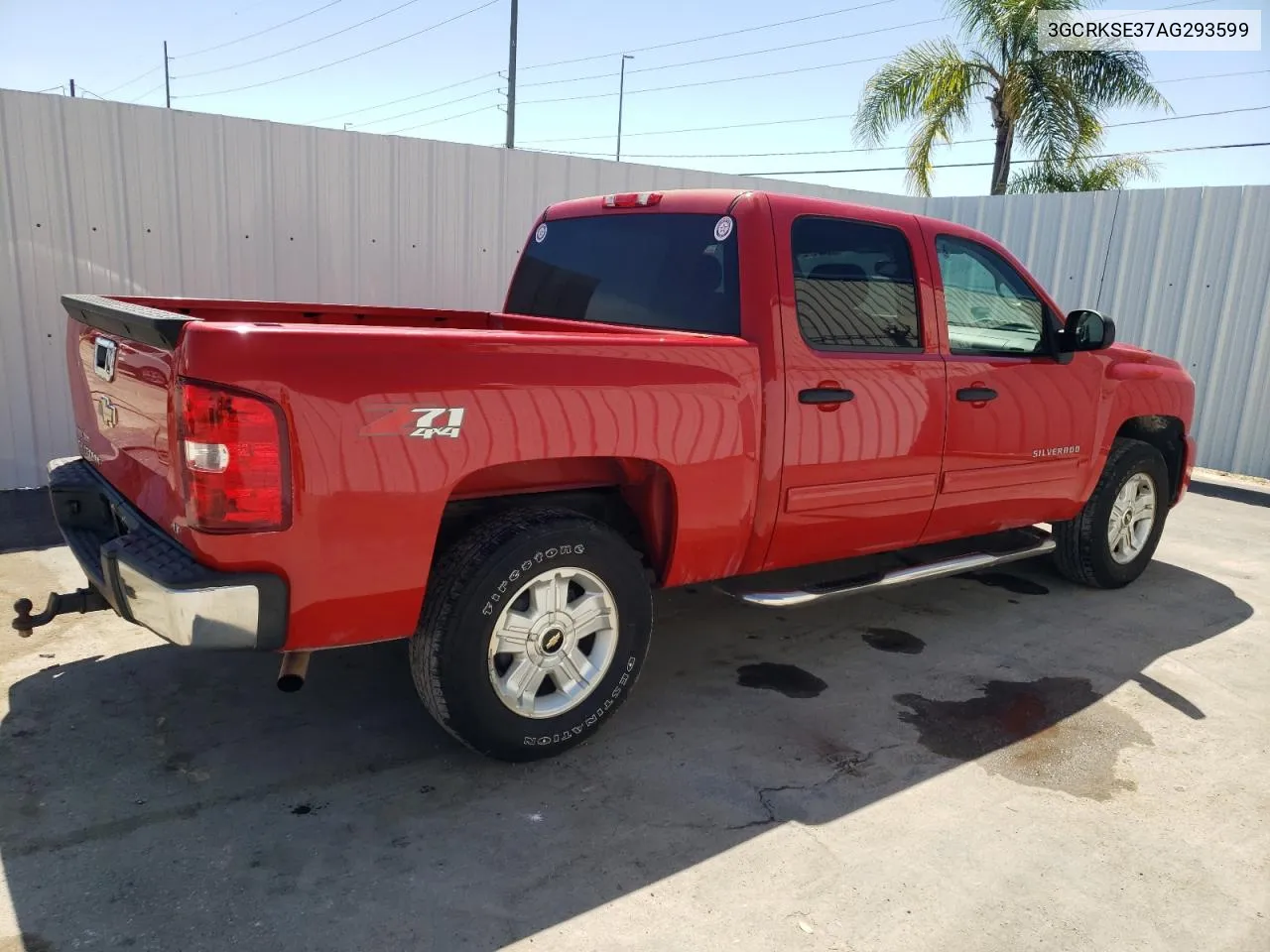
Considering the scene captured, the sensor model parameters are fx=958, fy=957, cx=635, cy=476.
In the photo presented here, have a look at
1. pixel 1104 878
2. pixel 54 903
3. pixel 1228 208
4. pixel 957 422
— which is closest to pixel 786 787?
pixel 1104 878

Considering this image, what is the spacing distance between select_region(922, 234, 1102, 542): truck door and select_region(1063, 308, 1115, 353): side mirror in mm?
64

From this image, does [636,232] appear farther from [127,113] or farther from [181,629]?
[127,113]

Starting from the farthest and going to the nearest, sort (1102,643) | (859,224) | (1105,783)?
(1102,643), (859,224), (1105,783)

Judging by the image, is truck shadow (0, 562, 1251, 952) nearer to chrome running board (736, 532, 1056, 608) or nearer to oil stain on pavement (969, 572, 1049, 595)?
chrome running board (736, 532, 1056, 608)

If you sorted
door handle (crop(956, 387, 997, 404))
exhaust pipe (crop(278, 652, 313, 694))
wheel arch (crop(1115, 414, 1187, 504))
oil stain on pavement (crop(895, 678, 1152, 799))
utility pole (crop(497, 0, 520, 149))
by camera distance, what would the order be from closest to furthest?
exhaust pipe (crop(278, 652, 313, 694)) → oil stain on pavement (crop(895, 678, 1152, 799)) → door handle (crop(956, 387, 997, 404)) → wheel arch (crop(1115, 414, 1187, 504)) → utility pole (crop(497, 0, 520, 149))

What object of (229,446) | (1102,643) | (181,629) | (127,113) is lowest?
(1102,643)

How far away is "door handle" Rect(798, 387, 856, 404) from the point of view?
356 cm

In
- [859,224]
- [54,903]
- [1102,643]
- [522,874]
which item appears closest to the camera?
[54,903]

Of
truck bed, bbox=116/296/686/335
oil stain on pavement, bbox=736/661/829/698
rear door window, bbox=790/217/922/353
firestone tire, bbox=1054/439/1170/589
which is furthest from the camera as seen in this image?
firestone tire, bbox=1054/439/1170/589

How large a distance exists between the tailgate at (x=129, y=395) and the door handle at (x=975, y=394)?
10.1ft

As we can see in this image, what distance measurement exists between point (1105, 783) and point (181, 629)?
118 inches

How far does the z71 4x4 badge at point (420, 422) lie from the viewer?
8.54 ft

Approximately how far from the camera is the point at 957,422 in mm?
4180

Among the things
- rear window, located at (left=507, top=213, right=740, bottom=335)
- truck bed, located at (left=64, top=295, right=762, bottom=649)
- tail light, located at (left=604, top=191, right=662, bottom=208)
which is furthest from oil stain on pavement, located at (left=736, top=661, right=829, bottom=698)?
tail light, located at (left=604, top=191, right=662, bottom=208)
